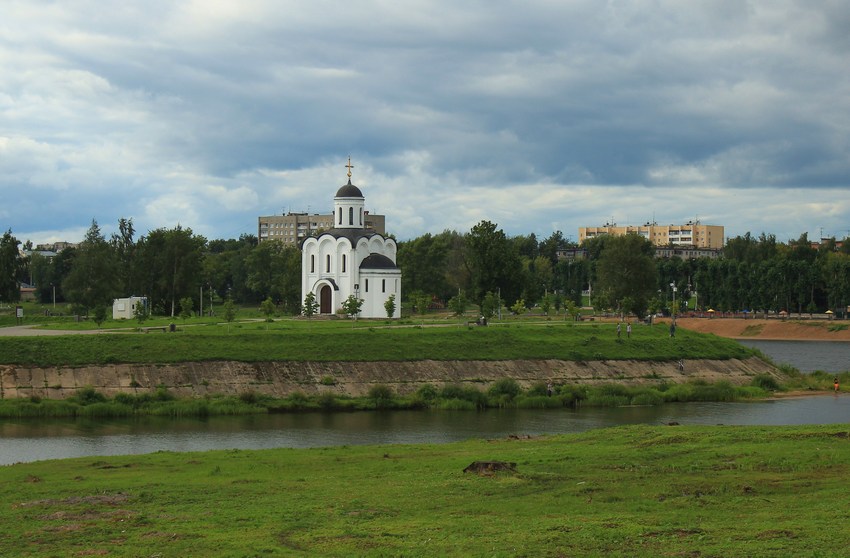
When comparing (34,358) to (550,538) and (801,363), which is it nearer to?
(550,538)

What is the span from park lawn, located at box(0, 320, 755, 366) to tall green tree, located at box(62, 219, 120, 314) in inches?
671

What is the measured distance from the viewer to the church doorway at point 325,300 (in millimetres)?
80706

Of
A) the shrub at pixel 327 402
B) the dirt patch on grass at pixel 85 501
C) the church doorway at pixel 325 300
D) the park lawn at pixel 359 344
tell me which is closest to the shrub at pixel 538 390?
the park lawn at pixel 359 344

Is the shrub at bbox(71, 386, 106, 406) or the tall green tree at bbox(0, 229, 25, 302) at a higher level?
the tall green tree at bbox(0, 229, 25, 302)

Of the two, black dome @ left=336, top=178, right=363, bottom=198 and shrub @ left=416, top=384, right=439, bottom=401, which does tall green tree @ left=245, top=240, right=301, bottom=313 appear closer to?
black dome @ left=336, top=178, right=363, bottom=198

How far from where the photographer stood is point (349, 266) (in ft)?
263

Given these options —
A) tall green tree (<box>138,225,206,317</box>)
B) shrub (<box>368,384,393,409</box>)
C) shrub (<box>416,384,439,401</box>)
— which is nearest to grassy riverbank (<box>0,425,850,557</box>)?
shrub (<box>368,384,393,409</box>)

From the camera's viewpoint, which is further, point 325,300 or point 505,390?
point 325,300

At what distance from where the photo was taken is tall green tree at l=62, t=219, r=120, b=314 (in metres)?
79.8

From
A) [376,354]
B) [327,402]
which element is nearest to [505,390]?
[376,354]

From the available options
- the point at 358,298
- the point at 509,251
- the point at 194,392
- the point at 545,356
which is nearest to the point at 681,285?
the point at 509,251

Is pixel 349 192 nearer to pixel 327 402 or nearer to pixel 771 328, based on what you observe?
pixel 327 402

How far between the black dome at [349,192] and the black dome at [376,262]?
16.3 feet

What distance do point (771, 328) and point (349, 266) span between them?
5871cm
